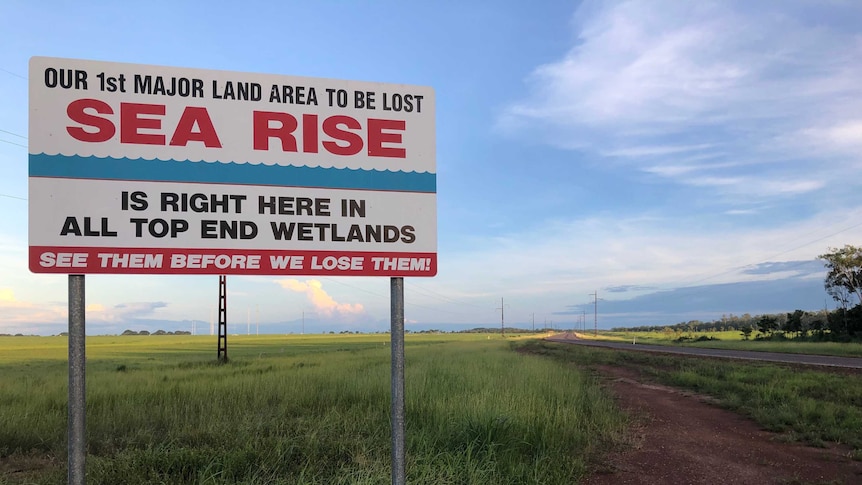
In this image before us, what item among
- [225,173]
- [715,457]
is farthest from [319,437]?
[715,457]

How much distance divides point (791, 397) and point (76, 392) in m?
14.7

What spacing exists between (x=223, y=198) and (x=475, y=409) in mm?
Answer: 5882

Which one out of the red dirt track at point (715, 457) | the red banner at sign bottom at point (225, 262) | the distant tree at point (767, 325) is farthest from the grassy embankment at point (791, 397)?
the distant tree at point (767, 325)

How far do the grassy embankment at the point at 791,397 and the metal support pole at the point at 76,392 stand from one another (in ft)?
32.0

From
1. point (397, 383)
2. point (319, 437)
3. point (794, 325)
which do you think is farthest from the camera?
point (794, 325)

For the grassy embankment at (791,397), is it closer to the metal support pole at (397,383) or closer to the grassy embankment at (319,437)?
the grassy embankment at (319,437)

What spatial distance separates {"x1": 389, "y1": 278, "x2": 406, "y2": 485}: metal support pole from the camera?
A: 294cm

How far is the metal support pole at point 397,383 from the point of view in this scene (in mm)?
2936

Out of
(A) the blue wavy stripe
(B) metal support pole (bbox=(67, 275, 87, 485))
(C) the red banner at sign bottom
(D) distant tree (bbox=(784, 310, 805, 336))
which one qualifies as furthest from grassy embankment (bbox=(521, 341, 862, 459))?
(D) distant tree (bbox=(784, 310, 805, 336))

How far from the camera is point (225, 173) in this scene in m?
3.04

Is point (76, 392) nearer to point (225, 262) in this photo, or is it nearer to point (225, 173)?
point (225, 262)

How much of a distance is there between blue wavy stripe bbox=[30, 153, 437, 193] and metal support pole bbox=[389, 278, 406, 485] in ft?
2.33

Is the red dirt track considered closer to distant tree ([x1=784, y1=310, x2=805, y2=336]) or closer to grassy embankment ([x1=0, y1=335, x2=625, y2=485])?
grassy embankment ([x1=0, y1=335, x2=625, y2=485])

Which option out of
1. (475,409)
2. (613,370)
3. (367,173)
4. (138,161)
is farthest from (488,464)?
(613,370)
